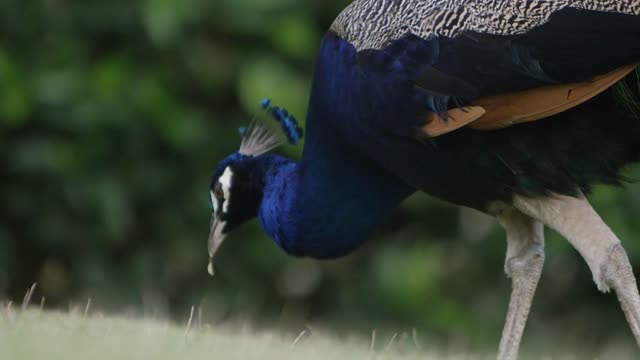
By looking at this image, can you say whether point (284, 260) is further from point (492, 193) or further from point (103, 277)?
point (492, 193)

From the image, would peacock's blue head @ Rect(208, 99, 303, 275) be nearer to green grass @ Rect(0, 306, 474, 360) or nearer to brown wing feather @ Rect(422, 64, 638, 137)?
green grass @ Rect(0, 306, 474, 360)

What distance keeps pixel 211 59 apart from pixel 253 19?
32 centimetres

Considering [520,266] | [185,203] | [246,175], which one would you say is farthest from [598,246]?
[185,203]

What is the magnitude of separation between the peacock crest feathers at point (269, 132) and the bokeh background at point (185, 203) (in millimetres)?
1094

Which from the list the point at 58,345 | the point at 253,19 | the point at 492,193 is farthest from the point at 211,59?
the point at 58,345

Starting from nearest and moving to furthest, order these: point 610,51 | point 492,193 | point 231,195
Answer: point 610,51
point 492,193
point 231,195

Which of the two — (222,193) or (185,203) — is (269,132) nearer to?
(222,193)

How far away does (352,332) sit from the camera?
6.30 meters

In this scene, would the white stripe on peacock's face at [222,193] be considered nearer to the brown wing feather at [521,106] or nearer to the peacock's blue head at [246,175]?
the peacock's blue head at [246,175]

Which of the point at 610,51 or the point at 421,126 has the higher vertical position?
the point at 610,51

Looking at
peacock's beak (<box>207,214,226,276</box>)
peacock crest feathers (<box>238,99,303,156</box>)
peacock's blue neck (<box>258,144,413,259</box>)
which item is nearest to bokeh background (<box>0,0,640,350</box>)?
peacock crest feathers (<box>238,99,303,156</box>)

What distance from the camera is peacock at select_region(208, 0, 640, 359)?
11.7 ft

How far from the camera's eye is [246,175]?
185 inches

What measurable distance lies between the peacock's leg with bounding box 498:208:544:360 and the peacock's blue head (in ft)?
2.81
